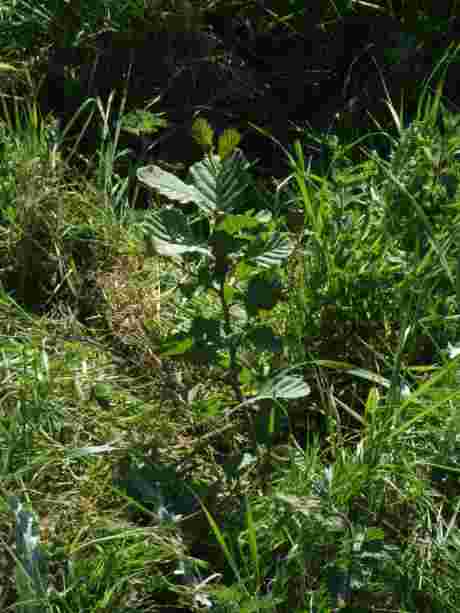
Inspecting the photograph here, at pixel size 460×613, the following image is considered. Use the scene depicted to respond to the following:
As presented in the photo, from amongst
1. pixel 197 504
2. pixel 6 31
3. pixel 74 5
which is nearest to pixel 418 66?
pixel 74 5

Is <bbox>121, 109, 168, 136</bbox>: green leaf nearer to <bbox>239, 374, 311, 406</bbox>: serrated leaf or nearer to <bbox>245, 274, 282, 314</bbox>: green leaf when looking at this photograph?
<bbox>245, 274, 282, 314</bbox>: green leaf

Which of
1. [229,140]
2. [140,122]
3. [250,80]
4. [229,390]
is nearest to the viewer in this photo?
[229,140]

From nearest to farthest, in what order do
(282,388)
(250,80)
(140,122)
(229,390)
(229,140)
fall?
(229,140) → (282,388) → (229,390) → (140,122) → (250,80)

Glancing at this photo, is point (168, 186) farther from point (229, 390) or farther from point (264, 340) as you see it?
point (229, 390)

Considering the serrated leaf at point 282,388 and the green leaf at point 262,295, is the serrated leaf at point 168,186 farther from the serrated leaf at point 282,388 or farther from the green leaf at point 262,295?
the serrated leaf at point 282,388

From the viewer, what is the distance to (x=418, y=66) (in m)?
3.01

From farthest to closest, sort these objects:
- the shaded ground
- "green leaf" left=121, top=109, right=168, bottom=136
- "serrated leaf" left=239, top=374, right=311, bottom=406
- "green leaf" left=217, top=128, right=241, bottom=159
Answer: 1. the shaded ground
2. "green leaf" left=121, top=109, right=168, bottom=136
3. "serrated leaf" left=239, top=374, right=311, bottom=406
4. "green leaf" left=217, top=128, right=241, bottom=159

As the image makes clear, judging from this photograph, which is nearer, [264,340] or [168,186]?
[168,186]

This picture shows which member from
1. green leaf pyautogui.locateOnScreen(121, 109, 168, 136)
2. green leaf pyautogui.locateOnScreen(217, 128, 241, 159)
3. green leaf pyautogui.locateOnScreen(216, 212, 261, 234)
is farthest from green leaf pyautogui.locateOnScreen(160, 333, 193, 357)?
green leaf pyautogui.locateOnScreen(121, 109, 168, 136)

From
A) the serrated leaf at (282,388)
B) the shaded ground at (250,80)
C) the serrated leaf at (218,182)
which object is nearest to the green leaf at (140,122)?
the shaded ground at (250,80)

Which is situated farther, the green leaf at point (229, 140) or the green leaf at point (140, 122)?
the green leaf at point (140, 122)

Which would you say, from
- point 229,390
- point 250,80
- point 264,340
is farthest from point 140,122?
point 264,340

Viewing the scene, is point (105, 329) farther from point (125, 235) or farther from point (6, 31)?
point (6, 31)

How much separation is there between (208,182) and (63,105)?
127 cm
